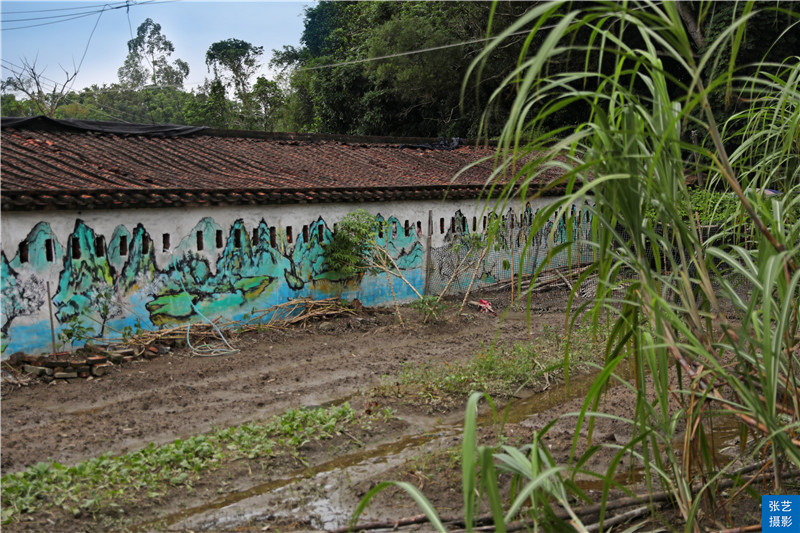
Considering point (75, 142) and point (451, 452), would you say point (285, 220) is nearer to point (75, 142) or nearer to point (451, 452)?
point (75, 142)

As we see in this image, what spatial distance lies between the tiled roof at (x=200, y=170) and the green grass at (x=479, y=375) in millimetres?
1973

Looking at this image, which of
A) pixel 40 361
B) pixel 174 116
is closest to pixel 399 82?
pixel 40 361

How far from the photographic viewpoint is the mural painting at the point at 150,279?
851 cm

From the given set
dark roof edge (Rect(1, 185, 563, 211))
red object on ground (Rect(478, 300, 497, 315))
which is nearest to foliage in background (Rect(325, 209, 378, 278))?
dark roof edge (Rect(1, 185, 563, 211))

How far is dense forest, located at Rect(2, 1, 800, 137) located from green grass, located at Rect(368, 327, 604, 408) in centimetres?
624

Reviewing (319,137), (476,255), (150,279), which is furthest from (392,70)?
(150,279)

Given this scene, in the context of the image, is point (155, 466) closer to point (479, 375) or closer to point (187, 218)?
point (479, 375)

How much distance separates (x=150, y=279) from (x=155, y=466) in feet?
16.1

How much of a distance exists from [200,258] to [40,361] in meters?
2.66

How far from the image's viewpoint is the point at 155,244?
384 inches

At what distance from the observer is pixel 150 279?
9.68 m

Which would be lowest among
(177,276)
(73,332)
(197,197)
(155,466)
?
(155,466)

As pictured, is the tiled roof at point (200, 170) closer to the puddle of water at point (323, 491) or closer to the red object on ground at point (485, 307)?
the red object on ground at point (485, 307)

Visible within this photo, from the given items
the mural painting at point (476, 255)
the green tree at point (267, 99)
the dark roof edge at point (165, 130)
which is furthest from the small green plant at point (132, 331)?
the green tree at point (267, 99)
